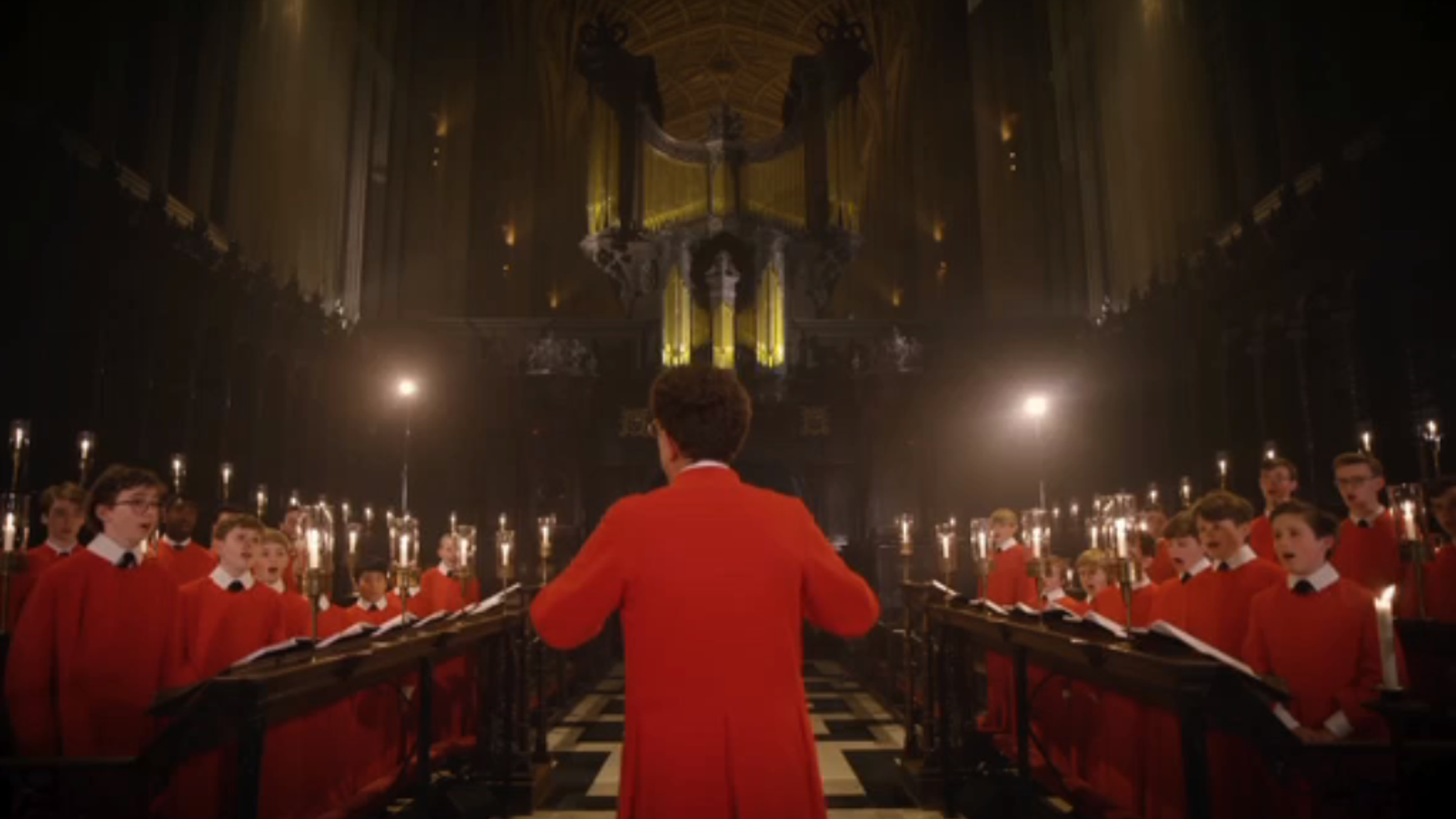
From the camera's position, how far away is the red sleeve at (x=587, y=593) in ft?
5.78

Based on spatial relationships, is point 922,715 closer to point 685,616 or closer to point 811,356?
point 685,616

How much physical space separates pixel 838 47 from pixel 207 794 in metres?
14.0

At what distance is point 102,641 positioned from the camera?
128 inches

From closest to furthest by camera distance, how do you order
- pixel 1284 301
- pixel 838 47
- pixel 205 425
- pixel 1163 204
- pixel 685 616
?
pixel 685 616, pixel 1284 301, pixel 205 425, pixel 1163 204, pixel 838 47

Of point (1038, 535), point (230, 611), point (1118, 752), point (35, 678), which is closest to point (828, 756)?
point (1038, 535)

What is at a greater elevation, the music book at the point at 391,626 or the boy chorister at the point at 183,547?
the boy chorister at the point at 183,547

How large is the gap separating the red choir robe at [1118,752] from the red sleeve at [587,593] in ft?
9.61

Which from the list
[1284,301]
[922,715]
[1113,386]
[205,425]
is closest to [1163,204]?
[1113,386]

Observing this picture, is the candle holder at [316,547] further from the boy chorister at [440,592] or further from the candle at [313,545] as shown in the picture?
the boy chorister at [440,592]

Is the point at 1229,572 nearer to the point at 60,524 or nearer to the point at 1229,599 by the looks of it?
the point at 1229,599

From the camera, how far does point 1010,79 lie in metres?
13.8

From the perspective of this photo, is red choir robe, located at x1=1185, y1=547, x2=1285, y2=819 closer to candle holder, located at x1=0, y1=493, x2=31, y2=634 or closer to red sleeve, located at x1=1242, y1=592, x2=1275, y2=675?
red sleeve, located at x1=1242, y1=592, x2=1275, y2=675

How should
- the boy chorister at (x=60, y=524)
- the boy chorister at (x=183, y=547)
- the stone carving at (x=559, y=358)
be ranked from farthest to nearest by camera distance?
the stone carving at (x=559, y=358) < the boy chorister at (x=183, y=547) < the boy chorister at (x=60, y=524)

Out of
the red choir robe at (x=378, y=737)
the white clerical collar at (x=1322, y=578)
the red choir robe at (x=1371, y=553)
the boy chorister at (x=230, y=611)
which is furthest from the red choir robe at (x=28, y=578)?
the red choir robe at (x=1371, y=553)
